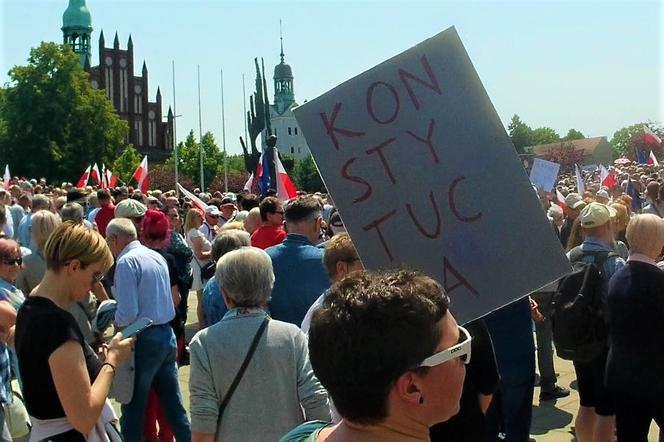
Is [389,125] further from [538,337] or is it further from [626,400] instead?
[538,337]

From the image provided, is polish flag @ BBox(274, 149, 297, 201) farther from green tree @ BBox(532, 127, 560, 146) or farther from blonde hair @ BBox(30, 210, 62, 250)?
green tree @ BBox(532, 127, 560, 146)

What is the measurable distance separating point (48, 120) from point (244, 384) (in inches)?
2190

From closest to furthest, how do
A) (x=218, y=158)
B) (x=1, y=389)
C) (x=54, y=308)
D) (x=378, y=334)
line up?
1. (x=378, y=334)
2. (x=54, y=308)
3. (x=1, y=389)
4. (x=218, y=158)

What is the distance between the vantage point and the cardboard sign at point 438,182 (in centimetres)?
268

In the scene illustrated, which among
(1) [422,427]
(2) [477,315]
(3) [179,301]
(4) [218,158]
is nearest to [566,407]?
(3) [179,301]

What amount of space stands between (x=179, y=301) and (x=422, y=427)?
5.05m

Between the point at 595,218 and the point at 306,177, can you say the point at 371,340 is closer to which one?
the point at 595,218

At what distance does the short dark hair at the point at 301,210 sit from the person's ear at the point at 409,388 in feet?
10.6

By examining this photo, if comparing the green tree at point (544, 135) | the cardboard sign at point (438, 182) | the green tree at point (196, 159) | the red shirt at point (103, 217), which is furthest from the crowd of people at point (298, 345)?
→ the green tree at point (544, 135)

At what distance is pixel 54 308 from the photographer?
299cm

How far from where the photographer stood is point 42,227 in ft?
18.9

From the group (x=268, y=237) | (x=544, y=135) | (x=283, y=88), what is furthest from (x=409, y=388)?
(x=544, y=135)

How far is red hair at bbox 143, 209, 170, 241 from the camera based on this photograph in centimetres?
568

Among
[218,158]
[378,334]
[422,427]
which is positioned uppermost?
[218,158]
